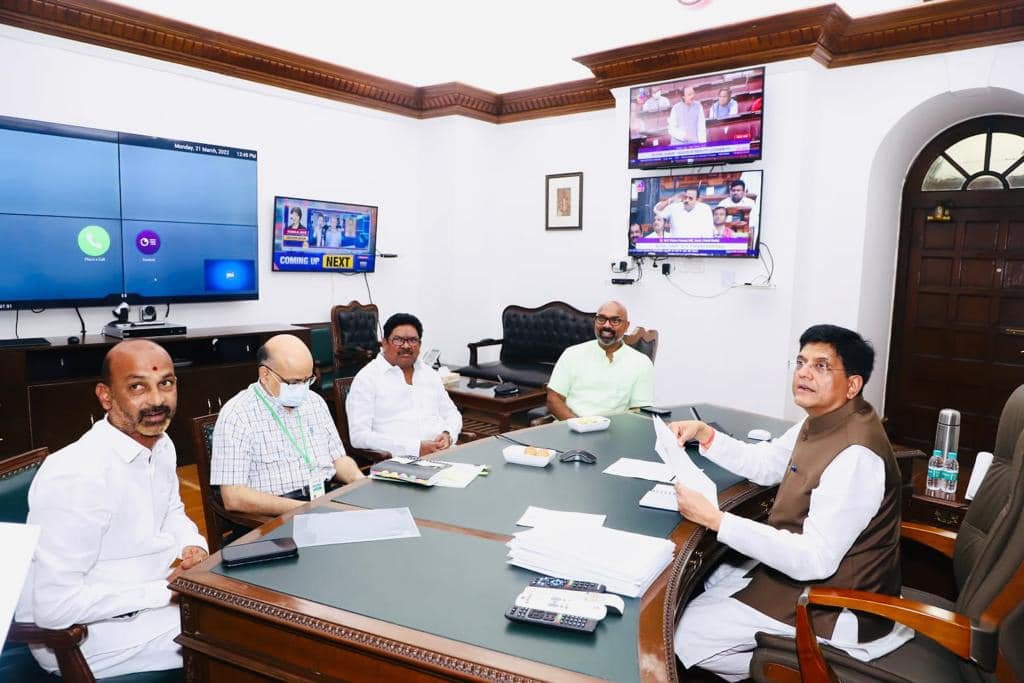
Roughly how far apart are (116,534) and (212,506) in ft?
1.90

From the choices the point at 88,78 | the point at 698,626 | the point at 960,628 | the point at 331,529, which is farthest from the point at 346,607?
the point at 88,78

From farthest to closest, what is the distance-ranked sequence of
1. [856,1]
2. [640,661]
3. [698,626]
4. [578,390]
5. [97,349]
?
[856,1] → [97,349] → [578,390] → [698,626] → [640,661]

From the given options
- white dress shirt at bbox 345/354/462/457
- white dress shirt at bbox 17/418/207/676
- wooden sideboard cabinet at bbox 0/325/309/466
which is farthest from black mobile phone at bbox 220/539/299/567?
wooden sideboard cabinet at bbox 0/325/309/466

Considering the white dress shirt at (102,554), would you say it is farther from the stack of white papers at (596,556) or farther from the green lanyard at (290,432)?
the stack of white papers at (596,556)

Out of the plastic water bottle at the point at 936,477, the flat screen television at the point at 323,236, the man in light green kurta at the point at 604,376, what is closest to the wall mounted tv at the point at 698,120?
the man in light green kurta at the point at 604,376

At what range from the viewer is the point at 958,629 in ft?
5.14

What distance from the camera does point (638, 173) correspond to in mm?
5781

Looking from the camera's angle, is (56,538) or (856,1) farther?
(856,1)

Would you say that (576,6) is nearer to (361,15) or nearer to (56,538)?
(361,15)

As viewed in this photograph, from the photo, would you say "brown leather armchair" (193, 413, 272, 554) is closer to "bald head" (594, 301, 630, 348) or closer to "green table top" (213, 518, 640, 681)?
"green table top" (213, 518, 640, 681)

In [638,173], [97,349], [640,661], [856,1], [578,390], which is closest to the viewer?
[640,661]

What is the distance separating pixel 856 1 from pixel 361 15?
3.97m

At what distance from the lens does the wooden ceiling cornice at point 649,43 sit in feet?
14.3

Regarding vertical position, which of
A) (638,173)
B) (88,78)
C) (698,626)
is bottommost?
(698,626)
